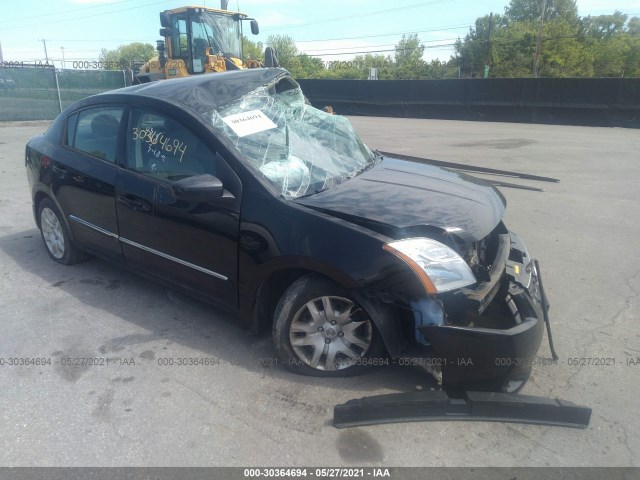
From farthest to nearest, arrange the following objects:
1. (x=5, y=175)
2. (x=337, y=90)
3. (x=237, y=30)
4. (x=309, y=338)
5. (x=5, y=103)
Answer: (x=337, y=90)
(x=5, y=103)
(x=237, y=30)
(x=5, y=175)
(x=309, y=338)

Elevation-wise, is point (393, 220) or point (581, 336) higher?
point (393, 220)

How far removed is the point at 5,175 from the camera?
30.1 feet

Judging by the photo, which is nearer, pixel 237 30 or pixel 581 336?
pixel 581 336

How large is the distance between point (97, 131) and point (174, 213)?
4.43ft

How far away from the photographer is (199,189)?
3.05 m

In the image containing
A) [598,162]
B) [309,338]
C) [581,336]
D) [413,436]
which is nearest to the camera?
[413,436]

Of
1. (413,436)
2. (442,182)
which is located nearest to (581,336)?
(442,182)

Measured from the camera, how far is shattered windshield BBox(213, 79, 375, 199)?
11.0 feet

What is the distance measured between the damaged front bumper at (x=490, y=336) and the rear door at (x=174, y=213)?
4.51 feet

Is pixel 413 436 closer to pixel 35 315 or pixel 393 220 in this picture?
pixel 393 220

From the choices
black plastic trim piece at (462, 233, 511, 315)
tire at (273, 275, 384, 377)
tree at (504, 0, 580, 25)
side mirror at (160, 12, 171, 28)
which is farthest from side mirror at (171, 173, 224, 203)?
tree at (504, 0, 580, 25)

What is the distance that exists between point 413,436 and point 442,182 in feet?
6.42

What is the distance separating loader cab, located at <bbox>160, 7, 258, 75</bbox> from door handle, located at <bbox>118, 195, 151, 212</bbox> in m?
12.5

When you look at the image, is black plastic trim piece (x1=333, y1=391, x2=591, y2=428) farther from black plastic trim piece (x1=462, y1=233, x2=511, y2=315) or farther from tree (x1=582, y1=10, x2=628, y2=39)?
tree (x1=582, y1=10, x2=628, y2=39)
